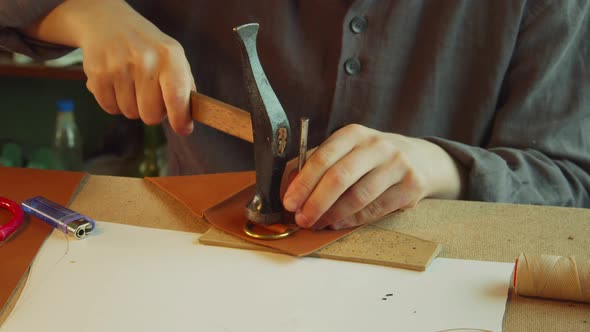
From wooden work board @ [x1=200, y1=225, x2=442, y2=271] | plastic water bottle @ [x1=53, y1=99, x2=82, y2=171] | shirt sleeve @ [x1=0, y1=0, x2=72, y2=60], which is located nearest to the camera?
wooden work board @ [x1=200, y1=225, x2=442, y2=271]

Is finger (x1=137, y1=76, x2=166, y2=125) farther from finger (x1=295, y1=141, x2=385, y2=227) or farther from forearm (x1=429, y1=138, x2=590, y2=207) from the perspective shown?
forearm (x1=429, y1=138, x2=590, y2=207)

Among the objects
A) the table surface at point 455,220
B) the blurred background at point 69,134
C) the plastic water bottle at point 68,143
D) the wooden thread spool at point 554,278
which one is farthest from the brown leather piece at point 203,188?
the plastic water bottle at point 68,143

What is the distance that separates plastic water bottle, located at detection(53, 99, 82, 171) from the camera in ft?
7.74

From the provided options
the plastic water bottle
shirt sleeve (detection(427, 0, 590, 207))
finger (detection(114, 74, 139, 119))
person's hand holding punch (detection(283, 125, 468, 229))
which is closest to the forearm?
shirt sleeve (detection(427, 0, 590, 207))

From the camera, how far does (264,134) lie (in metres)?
0.81

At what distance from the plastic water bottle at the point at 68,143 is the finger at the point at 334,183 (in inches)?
66.1

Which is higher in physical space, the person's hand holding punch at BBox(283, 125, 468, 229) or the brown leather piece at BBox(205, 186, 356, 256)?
the person's hand holding punch at BBox(283, 125, 468, 229)

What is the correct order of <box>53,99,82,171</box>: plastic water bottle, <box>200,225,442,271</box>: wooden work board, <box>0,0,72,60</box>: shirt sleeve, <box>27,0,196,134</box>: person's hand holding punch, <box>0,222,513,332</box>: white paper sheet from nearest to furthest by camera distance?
<box>0,222,513,332</box>: white paper sheet < <box>200,225,442,271</box>: wooden work board < <box>27,0,196,134</box>: person's hand holding punch < <box>0,0,72,60</box>: shirt sleeve < <box>53,99,82,171</box>: plastic water bottle

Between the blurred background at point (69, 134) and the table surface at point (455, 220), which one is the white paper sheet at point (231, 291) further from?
the blurred background at point (69, 134)

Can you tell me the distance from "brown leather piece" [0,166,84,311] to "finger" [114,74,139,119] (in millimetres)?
122

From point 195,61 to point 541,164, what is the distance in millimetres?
619

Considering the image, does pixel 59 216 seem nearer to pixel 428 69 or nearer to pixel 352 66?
pixel 352 66

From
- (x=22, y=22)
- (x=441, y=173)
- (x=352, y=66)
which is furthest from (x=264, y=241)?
(x=22, y=22)

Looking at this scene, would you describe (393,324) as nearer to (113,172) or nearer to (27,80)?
(113,172)
